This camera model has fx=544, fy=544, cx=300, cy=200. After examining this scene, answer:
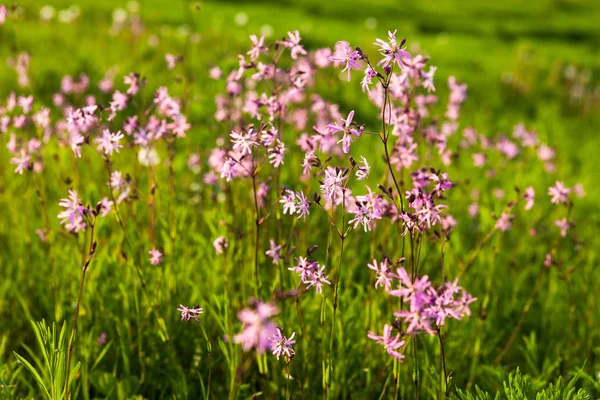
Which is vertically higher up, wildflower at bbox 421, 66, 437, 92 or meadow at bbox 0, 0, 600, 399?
wildflower at bbox 421, 66, 437, 92

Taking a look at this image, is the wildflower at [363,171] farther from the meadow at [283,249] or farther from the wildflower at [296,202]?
the wildflower at [296,202]

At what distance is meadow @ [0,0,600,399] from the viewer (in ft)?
5.95

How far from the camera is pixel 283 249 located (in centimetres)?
264

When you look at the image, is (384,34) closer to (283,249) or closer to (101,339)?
(283,249)

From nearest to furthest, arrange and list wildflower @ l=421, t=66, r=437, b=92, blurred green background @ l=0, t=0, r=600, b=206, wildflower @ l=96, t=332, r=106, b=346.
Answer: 1. wildflower @ l=421, t=66, r=437, b=92
2. wildflower @ l=96, t=332, r=106, b=346
3. blurred green background @ l=0, t=0, r=600, b=206

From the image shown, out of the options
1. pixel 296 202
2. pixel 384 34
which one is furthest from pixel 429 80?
pixel 384 34

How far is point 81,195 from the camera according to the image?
3797 millimetres

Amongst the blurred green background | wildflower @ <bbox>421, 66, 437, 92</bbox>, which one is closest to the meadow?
wildflower @ <bbox>421, 66, 437, 92</bbox>

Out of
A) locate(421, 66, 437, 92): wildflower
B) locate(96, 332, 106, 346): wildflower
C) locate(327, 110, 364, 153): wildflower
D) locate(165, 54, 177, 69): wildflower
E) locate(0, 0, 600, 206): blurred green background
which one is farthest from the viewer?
locate(0, 0, 600, 206): blurred green background

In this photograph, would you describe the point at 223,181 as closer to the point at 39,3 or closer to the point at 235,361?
the point at 235,361

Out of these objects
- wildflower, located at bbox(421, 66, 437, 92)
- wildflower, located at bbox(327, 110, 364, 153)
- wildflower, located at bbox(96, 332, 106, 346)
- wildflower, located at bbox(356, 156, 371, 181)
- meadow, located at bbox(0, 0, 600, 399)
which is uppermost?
wildflower, located at bbox(421, 66, 437, 92)

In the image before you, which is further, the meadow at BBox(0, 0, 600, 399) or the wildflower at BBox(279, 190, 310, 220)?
the meadow at BBox(0, 0, 600, 399)

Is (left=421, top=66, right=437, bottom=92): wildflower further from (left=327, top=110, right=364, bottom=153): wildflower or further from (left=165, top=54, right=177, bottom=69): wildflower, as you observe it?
(left=165, top=54, right=177, bottom=69): wildflower

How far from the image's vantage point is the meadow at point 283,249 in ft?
5.95
